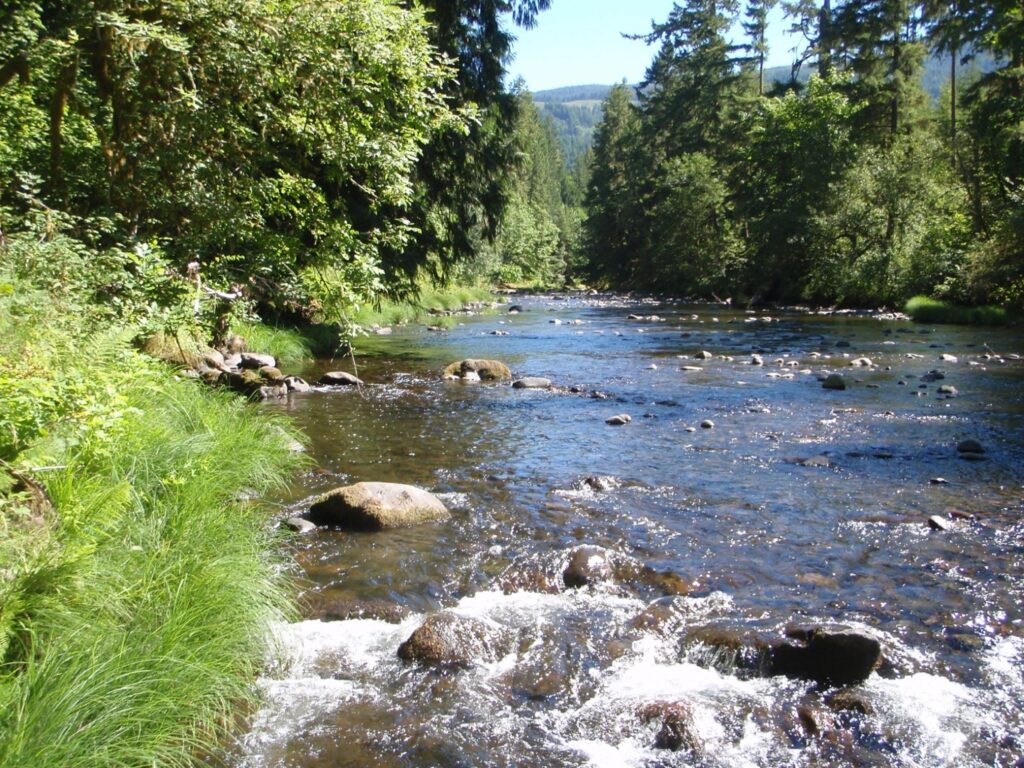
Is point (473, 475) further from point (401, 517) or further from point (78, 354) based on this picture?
point (78, 354)

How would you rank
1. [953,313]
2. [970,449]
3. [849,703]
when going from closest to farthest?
1. [849,703]
2. [970,449]
3. [953,313]

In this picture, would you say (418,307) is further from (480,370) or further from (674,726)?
(674,726)

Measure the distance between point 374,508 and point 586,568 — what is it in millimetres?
2086

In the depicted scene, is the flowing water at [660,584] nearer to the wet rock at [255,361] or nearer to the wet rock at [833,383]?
the wet rock at [833,383]

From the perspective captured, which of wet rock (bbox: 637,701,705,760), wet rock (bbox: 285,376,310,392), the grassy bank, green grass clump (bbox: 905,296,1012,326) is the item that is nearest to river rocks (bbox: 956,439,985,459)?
wet rock (bbox: 637,701,705,760)

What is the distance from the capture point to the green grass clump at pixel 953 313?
26.3m

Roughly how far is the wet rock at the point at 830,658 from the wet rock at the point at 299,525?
13.3 ft

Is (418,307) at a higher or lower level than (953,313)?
higher

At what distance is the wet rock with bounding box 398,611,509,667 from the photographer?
5.02 meters

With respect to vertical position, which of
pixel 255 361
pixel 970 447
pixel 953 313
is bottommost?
pixel 953 313

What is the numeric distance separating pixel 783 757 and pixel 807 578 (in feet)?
7.73

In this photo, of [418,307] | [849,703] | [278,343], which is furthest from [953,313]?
[849,703]

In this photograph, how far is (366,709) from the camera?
4465 millimetres

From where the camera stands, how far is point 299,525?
7109 millimetres
